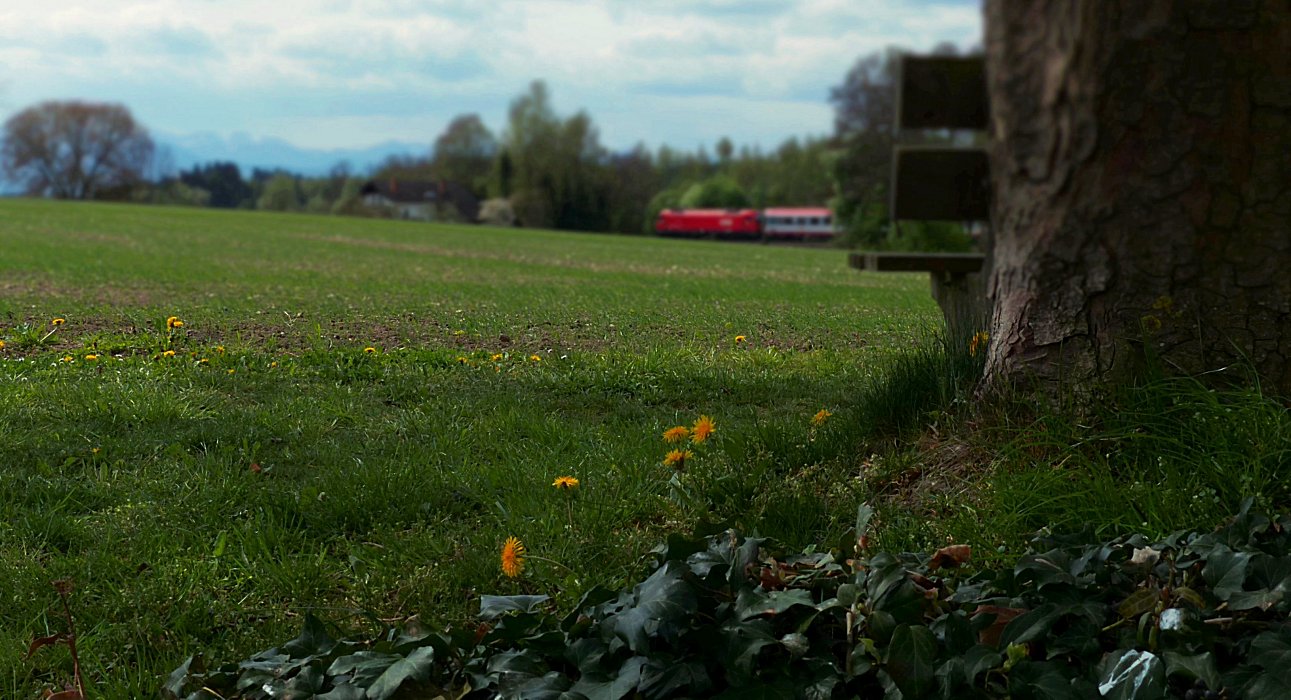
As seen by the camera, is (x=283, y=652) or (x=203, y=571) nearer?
(x=283, y=652)

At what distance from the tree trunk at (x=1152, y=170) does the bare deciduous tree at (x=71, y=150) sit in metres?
84.3

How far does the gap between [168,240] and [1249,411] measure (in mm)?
26047

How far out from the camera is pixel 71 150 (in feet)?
260

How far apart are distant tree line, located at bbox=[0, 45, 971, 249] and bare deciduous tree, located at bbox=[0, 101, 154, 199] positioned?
75 mm

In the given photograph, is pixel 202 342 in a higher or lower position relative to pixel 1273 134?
lower

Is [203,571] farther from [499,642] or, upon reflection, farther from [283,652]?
[499,642]

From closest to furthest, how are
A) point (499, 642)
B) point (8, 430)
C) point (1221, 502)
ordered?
point (499, 642) < point (1221, 502) < point (8, 430)

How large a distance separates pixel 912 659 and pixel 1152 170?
1.73 metres

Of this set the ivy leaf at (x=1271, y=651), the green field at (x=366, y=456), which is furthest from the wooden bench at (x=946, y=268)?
the ivy leaf at (x=1271, y=651)

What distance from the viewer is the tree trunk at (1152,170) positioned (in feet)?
10.0

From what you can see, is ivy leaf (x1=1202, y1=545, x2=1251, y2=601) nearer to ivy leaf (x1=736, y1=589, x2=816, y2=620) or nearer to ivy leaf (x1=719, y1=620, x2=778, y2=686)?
ivy leaf (x1=736, y1=589, x2=816, y2=620)

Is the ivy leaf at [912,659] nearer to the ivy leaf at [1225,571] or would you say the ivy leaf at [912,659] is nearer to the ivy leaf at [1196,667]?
the ivy leaf at [1196,667]

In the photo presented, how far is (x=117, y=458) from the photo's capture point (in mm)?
4332

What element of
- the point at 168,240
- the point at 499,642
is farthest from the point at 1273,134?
the point at 168,240
